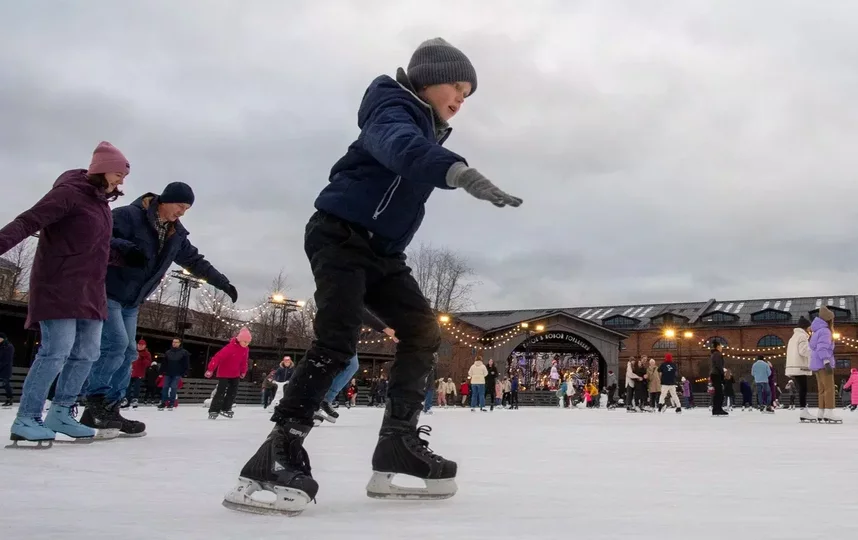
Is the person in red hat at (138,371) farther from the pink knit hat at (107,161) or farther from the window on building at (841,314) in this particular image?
the window on building at (841,314)

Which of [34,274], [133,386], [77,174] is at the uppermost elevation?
[77,174]

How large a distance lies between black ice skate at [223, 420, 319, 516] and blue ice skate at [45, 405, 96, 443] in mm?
2545

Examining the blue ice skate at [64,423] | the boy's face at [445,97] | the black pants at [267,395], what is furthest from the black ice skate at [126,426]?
the black pants at [267,395]

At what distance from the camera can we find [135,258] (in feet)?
13.5

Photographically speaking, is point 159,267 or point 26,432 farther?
point 159,267

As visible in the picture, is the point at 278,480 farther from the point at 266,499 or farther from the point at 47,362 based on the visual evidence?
the point at 47,362

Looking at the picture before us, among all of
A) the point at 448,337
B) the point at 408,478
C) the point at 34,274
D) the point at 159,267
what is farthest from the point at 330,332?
the point at 448,337

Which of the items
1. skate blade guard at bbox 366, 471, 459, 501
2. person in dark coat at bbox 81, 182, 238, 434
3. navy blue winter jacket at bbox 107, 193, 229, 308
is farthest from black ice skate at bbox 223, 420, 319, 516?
navy blue winter jacket at bbox 107, 193, 229, 308

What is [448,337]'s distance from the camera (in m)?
38.6

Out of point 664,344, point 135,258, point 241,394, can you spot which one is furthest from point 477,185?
point 664,344

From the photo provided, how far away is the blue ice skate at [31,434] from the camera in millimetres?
3420

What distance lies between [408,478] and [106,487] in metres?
1.03

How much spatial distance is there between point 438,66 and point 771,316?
159 feet

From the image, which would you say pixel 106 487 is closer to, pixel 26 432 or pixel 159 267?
pixel 26 432
